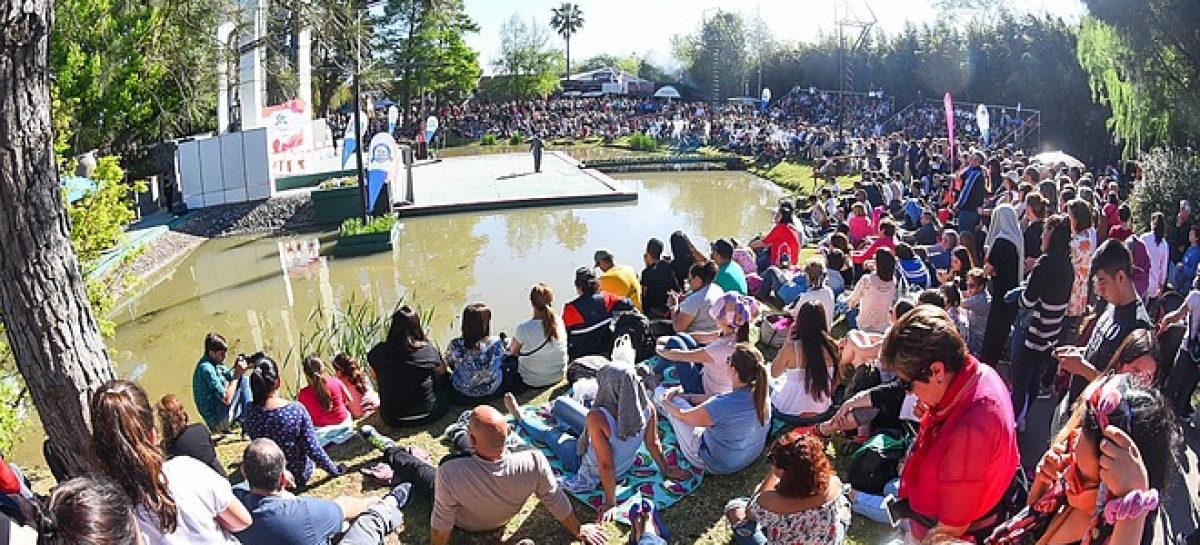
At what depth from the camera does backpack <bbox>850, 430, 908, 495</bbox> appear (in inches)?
169

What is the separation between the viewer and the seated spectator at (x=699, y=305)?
6.21m

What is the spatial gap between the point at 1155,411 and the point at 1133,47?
35.6ft

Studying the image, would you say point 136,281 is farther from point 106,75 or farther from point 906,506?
point 106,75

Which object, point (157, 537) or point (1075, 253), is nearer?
point (157, 537)

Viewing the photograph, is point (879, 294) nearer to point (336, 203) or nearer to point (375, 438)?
point (375, 438)

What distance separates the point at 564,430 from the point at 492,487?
1270 mm

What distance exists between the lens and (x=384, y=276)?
12.8 meters

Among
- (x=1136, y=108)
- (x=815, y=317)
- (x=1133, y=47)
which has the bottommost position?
(x=815, y=317)

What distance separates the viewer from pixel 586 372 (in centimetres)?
575

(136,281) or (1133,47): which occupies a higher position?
(1133,47)

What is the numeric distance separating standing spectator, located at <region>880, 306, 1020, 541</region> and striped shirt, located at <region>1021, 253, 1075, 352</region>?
7.42 ft

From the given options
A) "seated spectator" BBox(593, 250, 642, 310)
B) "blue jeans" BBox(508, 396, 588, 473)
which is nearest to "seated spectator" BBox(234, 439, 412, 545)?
"blue jeans" BBox(508, 396, 588, 473)

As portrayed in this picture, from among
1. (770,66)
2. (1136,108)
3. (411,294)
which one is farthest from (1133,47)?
(770,66)

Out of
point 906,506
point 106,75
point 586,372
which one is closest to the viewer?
point 906,506
